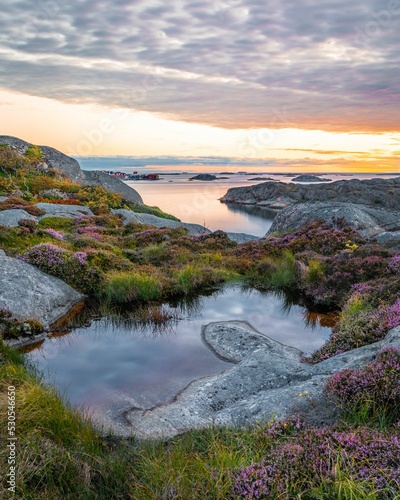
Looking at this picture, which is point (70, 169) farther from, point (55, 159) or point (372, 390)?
point (372, 390)

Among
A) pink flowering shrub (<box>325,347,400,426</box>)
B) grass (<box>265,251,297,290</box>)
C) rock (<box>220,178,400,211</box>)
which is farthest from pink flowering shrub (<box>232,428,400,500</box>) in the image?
rock (<box>220,178,400,211</box>)

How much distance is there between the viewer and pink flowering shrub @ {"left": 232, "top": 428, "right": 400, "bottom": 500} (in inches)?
153

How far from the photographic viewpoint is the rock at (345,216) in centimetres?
2423

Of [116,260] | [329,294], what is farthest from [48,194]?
[329,294]

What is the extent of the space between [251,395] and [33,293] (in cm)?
778

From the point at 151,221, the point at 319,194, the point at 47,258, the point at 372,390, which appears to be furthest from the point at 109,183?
the point at 372,390

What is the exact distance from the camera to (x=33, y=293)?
12.7 m

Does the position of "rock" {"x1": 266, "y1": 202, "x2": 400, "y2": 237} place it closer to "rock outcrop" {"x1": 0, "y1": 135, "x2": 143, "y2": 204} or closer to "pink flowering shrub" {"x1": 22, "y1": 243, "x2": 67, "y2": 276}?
"pink flowering shrub" {"x1": 22, "y1": 243, "x2": 67, "y2": 276}

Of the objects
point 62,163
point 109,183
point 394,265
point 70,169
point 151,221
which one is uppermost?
point 62,163

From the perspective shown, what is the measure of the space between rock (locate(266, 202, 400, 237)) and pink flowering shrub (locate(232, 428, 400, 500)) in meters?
19.8

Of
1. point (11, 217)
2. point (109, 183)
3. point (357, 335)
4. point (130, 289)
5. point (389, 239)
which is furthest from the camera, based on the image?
point (109, 183)
